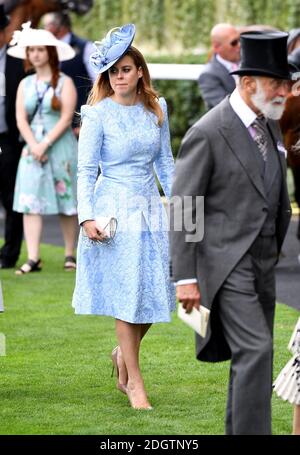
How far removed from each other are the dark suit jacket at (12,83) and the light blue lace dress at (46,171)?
447 mm

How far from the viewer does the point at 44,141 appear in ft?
39.6

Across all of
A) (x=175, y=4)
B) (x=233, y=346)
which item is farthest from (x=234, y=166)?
(x=175, y=4)

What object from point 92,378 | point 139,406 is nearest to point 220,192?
point 139,406

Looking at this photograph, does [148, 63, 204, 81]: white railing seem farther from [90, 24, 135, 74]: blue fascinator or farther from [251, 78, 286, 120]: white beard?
[251, 78, 286, 120]: white beard

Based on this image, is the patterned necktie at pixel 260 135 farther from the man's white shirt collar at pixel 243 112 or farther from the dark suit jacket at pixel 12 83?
the dark suit jacket at pixel 12 83

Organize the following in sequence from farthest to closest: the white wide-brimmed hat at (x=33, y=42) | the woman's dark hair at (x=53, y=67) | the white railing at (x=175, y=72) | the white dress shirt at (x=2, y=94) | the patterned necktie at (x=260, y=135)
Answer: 1. the white railing at (x=175, y=72)
2. the white dress shirt at (x=2, y=94)
3. the woman's dark hair at (x=53, y=67)
4. the white wide-brimmed hat at (x=33, y=42)
5. the patterned necktie at (x=260, y=135)

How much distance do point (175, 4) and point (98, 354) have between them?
13.9 meters

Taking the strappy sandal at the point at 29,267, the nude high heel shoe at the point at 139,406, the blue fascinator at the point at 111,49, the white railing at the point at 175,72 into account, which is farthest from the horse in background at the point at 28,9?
the nude high heel shoe at the point at 139,406

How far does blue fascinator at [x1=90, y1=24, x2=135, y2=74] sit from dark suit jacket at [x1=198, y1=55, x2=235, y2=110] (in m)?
5.02

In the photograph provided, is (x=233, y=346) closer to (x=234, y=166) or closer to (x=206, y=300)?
(x=206, y=300)

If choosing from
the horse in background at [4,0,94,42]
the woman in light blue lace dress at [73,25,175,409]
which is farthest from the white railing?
the woman in light blue lace dress at [73,25,175,409]

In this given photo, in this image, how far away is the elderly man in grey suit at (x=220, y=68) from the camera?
40.0 ft

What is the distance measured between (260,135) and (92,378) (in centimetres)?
259

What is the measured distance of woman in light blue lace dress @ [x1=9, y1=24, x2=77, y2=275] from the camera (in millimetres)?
12023
